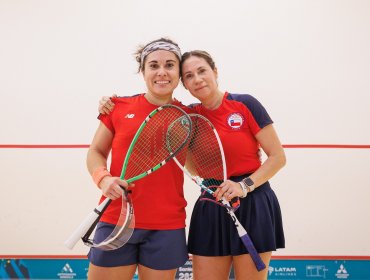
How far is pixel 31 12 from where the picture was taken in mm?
2684

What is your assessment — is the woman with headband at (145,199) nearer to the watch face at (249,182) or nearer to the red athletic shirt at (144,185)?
the red athletic shirt at (144,185)

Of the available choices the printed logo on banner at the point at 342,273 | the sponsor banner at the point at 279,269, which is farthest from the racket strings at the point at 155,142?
the printed logo on banner at the point at 342,273

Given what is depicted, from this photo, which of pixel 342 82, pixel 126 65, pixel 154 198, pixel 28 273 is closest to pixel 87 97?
pixel 126 65

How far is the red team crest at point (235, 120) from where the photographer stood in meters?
1.44

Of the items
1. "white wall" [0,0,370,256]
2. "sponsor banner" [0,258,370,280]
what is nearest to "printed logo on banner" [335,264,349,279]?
"sponsor banner" [0,258,370,280]

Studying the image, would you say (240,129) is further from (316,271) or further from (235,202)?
(316,271)

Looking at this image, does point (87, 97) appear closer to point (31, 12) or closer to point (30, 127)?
point (30, 127)

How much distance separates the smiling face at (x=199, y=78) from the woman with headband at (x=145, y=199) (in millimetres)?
47

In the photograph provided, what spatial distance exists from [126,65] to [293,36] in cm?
114

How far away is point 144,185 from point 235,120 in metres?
0.41

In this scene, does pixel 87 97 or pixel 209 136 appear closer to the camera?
pixel 209 136

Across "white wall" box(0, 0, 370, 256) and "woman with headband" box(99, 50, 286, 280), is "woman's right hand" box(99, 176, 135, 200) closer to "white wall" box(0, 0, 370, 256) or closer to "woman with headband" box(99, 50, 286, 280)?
"woman with headband" box(99, 50, 286, 280)

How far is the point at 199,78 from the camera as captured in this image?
148 cm

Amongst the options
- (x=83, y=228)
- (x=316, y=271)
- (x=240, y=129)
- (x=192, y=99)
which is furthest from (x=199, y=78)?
(x=316, y=271)
